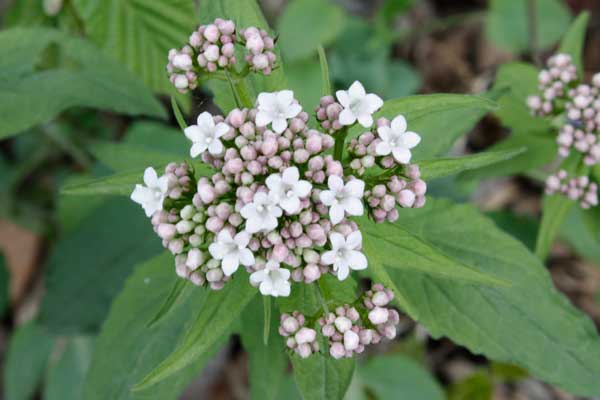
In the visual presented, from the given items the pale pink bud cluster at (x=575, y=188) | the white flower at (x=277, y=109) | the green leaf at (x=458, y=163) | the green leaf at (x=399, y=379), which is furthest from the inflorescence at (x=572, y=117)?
the green leaf at (x=399, y=379)

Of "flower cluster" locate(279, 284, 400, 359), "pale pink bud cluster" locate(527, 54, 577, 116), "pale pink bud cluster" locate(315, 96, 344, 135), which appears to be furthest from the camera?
"pale pink bud cluster" locate(527, 54, 577, 116)

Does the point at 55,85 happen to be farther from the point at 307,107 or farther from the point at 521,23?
the point at 521,23

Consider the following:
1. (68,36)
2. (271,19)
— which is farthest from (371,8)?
(68,36)

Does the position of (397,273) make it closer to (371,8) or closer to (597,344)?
(597,344)

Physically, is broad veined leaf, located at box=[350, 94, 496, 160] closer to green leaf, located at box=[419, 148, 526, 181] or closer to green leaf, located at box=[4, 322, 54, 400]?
green leaf, located at box=[419, 148, 526, 181]

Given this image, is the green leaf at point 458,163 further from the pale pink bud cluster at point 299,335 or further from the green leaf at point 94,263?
the green leaf at point 94,263

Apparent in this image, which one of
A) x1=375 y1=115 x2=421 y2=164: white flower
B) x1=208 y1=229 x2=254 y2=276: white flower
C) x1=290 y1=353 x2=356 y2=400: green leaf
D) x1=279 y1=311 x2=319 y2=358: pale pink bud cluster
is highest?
x1=375 y1=115 x2=421 y2=164: white flower

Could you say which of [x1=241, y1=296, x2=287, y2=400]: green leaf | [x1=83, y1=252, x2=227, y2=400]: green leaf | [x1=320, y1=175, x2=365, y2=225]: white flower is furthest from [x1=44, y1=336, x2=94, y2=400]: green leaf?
[x1=320, y1=175, x2=365, y2=225]: white flower
